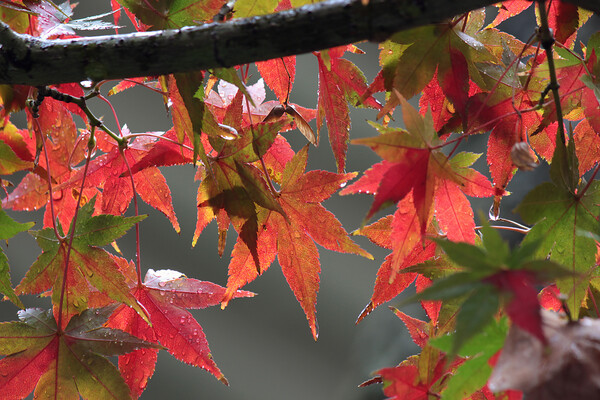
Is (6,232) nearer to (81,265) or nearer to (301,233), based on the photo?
(81,265)

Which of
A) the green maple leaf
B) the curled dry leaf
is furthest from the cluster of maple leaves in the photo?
the curled dry leaf

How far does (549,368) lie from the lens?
0.27 metres

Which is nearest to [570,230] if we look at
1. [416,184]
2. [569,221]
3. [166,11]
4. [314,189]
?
[569,221]

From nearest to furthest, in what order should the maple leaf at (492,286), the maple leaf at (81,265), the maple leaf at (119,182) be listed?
the maple leaf at (492,286), the maple leaf at (81,265), the maple leaf at (119,182)

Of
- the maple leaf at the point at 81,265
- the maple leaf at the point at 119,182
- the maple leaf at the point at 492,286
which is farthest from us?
the maple leaf at the point at 119,182

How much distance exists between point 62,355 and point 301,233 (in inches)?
10.3

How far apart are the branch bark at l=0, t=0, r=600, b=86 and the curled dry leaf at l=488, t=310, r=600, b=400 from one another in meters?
0.19

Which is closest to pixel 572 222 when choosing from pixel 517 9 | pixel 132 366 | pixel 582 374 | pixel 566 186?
pixel 566 186

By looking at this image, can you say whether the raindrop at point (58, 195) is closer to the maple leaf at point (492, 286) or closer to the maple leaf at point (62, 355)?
the maple leaf at point (62, 355)

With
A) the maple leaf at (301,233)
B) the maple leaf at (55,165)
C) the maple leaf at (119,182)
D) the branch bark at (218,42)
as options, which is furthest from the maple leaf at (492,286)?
the maple leaf at (55,165)

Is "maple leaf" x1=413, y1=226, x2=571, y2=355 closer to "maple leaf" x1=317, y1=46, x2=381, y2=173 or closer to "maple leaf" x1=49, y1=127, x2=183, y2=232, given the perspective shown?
"maple leaf" x1=317, y1=46, x2=381, y2=173

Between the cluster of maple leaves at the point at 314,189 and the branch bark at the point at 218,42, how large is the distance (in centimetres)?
4

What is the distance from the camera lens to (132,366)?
1.80 feet

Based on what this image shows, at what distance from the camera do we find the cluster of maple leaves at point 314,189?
1.28 feet
